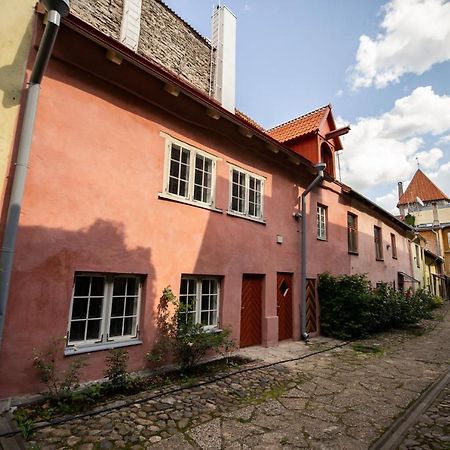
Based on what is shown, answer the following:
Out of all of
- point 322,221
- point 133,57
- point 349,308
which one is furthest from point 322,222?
point 133,57

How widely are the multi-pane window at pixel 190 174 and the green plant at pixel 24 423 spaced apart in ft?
13.7

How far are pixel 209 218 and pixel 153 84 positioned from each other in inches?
119

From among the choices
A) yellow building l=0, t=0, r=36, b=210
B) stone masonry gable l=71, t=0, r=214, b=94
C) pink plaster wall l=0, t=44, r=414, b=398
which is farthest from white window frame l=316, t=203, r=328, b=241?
yellow building l=0, t=0, r=36, b=210

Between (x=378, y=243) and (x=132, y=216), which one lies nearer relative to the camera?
(x=132, y=216)

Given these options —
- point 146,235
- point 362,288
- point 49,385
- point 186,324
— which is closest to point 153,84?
point 146,235

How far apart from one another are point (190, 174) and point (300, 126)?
7284 millimetres

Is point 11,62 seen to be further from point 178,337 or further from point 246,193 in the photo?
point 246,193

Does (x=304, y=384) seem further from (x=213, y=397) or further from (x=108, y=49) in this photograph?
(x=108, y=49)

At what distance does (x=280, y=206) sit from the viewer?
948 cm

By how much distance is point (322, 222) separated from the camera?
1170 cm

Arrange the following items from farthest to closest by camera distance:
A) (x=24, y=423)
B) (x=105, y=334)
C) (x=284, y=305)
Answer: (x=284, y=305)
(x=105, y=334)
(x=24, y=423)

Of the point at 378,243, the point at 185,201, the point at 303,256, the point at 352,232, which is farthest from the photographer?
the point at 378,243

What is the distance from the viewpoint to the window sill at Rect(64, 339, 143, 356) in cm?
475

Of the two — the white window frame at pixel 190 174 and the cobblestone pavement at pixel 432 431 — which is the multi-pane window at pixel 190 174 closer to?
the white window frame at pixel 190 174
